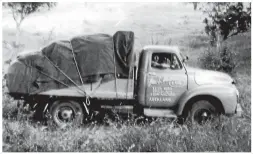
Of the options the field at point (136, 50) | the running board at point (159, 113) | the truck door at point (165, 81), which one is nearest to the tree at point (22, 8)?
the field at point (136, 50)

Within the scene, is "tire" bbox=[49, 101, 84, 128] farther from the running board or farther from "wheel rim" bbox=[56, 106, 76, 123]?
Result: the running board

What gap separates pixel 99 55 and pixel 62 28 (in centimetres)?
122

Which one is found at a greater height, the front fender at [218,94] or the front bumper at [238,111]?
the front fender at [218,94]

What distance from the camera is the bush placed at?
932 cm

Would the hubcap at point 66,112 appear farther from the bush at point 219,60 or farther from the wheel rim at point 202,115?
the bush at point 219,60

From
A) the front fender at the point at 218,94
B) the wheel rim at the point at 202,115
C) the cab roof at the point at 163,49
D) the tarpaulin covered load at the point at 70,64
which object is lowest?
the wheel rim at the point at 202,115

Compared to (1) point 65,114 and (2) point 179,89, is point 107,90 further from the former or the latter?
(2) point 179,89

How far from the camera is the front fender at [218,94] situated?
805 centimetres

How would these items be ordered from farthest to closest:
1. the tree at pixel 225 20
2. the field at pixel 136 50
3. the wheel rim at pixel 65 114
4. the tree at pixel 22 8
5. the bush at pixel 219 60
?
the bush at pixel 219 60
the tree at pixel 225 20
the tree at pixel 22 8
the wheel rim at pixel 65 114
the field at pixel 136 50

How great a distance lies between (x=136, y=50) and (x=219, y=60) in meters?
2.07

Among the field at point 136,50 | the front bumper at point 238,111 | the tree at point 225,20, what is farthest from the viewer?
the tree at point 225,20

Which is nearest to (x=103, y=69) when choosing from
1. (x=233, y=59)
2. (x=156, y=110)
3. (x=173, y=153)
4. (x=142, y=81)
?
(x=142, y=81)

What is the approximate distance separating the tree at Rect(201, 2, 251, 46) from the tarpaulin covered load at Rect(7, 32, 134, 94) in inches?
84.7

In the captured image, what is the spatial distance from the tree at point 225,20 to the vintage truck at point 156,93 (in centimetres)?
145
